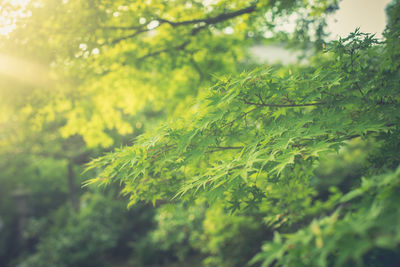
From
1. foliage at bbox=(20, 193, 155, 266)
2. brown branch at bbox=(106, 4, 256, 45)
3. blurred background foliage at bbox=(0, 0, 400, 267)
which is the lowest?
foliage at bbox=(20, 193, 155, 266)

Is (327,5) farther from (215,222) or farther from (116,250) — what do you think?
(116,250)

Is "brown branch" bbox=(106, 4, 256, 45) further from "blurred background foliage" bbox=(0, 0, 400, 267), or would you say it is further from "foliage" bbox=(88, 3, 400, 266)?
"foliage" bbox=(88, 3, 400, 266)

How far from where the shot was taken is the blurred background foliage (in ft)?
10.5

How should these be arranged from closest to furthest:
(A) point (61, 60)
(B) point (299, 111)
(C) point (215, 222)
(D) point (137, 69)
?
(B) point (299, 111) < (A) point (61, 60) < (D) point (137, 69) < (C) point (215, 222)

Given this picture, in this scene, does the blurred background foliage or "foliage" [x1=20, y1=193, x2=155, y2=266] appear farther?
"foliage" [x1=20, y1=193, x2=155, y2=266]

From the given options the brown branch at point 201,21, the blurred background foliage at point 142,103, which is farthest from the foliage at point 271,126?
the brown branch at point 201,21

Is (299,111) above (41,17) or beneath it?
beneath

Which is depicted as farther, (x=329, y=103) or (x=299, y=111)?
(x=299, y=111)

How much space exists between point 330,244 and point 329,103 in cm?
150

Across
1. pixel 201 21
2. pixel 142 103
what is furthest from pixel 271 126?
pixel 142 103

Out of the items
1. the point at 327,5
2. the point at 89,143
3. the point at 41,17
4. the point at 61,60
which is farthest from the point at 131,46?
the point at 327,5

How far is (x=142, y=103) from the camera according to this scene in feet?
20.7

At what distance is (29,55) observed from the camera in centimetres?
384

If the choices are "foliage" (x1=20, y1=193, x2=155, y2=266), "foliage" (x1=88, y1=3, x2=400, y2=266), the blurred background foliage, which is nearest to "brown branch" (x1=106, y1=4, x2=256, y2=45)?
the blurred background foliage
